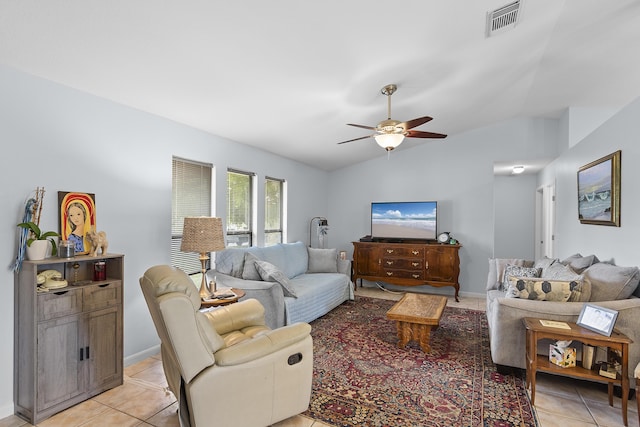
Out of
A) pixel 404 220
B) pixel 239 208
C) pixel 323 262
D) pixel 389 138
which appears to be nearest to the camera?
pixel 389 138

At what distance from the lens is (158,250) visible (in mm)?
3246

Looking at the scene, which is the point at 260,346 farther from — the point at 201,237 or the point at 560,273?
the point at 560,273

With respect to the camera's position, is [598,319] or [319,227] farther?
[319,227]

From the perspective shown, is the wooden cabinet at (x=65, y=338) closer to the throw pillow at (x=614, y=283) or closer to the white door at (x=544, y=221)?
the throw pillow at (x=614, y=283)

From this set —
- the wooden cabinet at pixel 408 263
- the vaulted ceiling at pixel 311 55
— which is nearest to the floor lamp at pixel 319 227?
the wooden cabinet at pixel 408 263

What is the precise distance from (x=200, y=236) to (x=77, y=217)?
94cm

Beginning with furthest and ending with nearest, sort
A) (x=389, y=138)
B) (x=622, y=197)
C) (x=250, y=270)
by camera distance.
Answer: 1. (x=250, y=270)
2. (x=389, y=138)
3. (x=622, y=197)

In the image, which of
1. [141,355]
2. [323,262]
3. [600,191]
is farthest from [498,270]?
[141,355]

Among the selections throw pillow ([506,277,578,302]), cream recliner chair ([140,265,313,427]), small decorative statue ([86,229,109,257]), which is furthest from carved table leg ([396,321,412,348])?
small decorative statue ([86,229,109,257])

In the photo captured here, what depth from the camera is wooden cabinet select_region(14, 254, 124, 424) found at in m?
2.14

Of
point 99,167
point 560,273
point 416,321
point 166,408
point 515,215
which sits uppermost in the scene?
point 99,167

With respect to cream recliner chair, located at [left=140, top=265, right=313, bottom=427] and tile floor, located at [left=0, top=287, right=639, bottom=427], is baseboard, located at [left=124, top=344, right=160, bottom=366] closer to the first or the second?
tile floor, located at [left=0, top=287, right=639, bottom=427]

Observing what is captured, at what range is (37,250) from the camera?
225 cm

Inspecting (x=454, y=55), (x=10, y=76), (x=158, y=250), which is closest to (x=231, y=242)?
(x=158, y=250)
